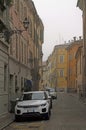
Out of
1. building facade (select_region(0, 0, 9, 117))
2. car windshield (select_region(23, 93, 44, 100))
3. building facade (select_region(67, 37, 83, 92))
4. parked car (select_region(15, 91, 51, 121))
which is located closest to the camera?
parked car (select_region(15, 91, 51, 121))

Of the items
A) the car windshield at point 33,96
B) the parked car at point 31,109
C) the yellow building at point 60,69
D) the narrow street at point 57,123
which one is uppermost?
the yellow building at point 60,69

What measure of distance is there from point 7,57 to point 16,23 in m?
8.60

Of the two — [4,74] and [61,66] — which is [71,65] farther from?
[4,74]

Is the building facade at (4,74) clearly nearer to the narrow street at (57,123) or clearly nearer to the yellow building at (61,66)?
the narrow street at (57,123)

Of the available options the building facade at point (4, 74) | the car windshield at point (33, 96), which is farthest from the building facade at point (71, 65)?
the car windshield at point (33, 96)

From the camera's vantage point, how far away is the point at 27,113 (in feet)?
80.6

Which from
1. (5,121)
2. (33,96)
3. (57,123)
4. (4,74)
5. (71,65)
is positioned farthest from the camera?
(71,65)

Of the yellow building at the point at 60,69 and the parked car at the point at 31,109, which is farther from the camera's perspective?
the yellow building at the point at 60,69

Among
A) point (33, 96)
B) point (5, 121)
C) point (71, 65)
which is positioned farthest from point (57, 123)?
point (71, 65)

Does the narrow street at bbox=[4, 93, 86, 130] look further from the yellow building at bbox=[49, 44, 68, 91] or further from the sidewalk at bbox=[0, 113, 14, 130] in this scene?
the yellow building at bbox=[49, 44, 68, 91]

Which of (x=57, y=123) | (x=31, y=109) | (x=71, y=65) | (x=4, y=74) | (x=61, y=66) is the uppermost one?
(x=61, y=66)

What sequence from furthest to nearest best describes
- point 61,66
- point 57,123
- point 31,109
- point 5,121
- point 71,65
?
point 61,66 < point 71,65 < point 31,109 < point 5,121 < point 57,123

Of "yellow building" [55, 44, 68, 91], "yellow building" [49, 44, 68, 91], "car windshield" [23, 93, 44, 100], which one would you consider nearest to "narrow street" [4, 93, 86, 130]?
"car windshield" [23, 93, 44, 100]

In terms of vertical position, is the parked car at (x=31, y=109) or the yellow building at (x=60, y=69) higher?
the yellow building at (x=60, y=69)
